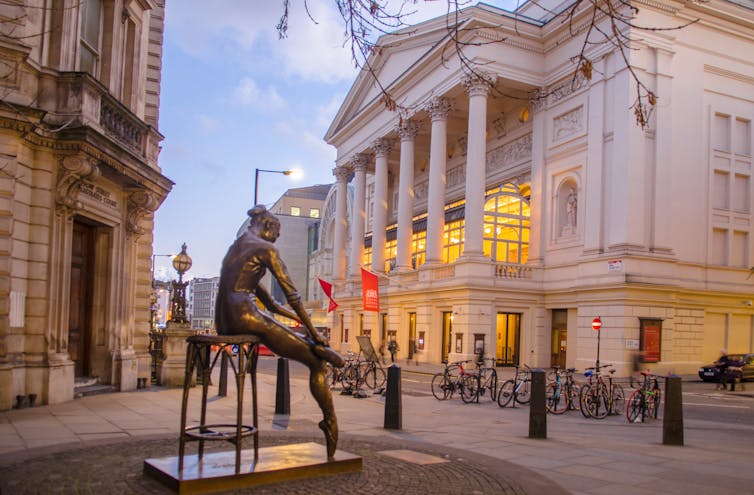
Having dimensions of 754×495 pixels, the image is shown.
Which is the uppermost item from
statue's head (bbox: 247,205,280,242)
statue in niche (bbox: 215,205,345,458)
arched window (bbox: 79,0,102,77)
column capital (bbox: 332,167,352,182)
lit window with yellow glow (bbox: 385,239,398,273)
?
column capital (bbox: 332,167,352,182)

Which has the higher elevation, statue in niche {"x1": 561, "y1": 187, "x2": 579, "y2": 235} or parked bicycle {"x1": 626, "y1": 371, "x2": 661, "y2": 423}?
statue in niche {"x1": 561, "y1": 187, "x2": 579, "y2": 235}

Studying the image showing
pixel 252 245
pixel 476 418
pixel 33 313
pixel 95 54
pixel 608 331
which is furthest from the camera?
pixel 608 331

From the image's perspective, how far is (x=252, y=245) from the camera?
7.12m

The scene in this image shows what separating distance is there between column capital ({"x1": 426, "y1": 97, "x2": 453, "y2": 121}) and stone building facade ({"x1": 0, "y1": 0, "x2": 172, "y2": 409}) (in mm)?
24961

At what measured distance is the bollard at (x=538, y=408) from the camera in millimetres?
10789

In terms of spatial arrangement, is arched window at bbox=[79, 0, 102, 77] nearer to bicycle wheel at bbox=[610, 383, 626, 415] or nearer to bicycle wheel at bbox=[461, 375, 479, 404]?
bicycle wheel at bbox=[461, 375, 479, 404]

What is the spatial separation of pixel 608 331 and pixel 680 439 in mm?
20322

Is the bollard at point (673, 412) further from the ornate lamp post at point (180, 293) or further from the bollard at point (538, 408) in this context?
the ornate lamp post at point (180, 293)

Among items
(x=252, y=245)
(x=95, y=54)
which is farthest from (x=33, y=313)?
(x=252, y=245)

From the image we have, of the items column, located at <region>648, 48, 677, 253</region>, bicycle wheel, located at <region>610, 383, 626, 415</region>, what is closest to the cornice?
column, located at <region>648, 48, 677, 253</region>

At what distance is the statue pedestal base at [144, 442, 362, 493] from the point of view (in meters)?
6.03

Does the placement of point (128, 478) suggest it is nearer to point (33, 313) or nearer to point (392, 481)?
point (392, 481)

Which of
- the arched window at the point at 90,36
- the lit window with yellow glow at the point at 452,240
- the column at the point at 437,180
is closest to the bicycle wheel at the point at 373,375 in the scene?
the arched window at the point at 90,36

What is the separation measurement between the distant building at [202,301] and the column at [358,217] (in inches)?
4852
